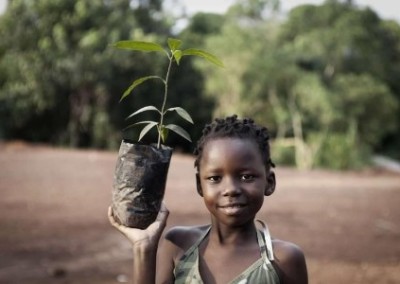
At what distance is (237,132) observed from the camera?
1556mm

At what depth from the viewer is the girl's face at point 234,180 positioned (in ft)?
4.94

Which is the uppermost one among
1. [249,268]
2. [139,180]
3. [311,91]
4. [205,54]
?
[205,54]

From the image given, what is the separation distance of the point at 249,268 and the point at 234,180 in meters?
0.26

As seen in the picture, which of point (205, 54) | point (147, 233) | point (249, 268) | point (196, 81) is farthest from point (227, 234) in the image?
point (196, 81)

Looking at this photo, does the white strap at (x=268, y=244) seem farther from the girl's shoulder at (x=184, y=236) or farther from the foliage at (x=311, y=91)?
the foliage at (x=311, y=91)

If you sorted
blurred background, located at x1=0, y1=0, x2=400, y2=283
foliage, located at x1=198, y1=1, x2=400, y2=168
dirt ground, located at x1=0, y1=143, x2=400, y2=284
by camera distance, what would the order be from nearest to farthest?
dirt ground, located at x1=0, y1=143, x2=400, y2=284, blurred background, located at x1=0, y1=0, x2=400, y2=283, foliage, located at x1=198, y1=1, x2=400, y2=168

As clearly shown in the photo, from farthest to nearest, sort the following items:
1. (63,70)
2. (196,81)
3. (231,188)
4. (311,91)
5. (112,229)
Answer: (196,81) < (63,70) < (311,91) < (112,229) < (231,188)

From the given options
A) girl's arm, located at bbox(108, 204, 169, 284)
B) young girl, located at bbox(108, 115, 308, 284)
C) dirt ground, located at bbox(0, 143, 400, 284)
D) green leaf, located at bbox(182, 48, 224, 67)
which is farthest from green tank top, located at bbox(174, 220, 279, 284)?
dirt ground, located at bbox(0, 143, 400, 284)

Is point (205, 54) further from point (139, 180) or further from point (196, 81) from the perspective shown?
point (196, 81)

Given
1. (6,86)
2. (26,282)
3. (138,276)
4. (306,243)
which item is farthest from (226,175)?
(6,86)

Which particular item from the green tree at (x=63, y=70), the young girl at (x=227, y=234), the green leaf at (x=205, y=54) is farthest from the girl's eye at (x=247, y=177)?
the green tree at (x=63, y=70)

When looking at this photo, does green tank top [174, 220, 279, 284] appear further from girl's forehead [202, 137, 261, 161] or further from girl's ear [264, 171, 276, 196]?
girl's forehead [202, 137, 261, 161]

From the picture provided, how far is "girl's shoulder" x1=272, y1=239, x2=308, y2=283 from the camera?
5.09 ft

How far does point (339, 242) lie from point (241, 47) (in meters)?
12.9
